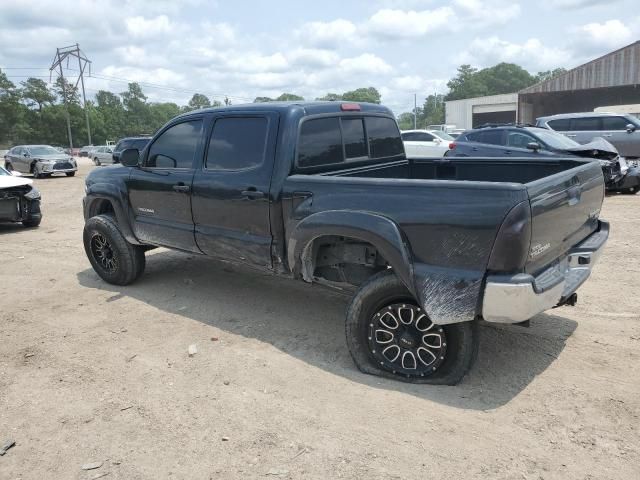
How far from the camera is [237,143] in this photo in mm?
4605

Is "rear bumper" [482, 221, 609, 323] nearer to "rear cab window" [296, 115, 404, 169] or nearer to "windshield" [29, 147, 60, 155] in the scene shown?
"rear cab window" [296, 115, 404, 169]

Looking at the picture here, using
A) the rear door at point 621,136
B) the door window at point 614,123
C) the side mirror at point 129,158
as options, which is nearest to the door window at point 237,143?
the side mirror at point 129,158

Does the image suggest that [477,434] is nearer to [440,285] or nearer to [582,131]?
[440,285]

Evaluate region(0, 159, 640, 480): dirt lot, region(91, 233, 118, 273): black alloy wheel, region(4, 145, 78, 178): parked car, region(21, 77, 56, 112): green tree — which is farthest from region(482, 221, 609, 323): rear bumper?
region(21, 77, 56, 112): green tree

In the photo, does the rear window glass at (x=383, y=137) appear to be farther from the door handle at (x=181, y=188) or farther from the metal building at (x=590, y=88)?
the metal building at (x=590, y=88)

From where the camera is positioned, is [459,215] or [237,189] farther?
[237,189]

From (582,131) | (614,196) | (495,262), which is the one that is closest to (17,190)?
(495,262)

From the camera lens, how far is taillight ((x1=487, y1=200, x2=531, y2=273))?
9.62ft

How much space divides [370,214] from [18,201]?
29.4ft

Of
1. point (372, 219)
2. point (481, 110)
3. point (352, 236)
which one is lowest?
point (352, 236)

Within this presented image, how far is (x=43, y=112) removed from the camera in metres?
86.6

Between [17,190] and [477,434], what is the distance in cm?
995

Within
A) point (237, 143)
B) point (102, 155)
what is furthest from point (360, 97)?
point (237, 143)

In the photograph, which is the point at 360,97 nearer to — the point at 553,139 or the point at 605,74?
the point at 605,74
